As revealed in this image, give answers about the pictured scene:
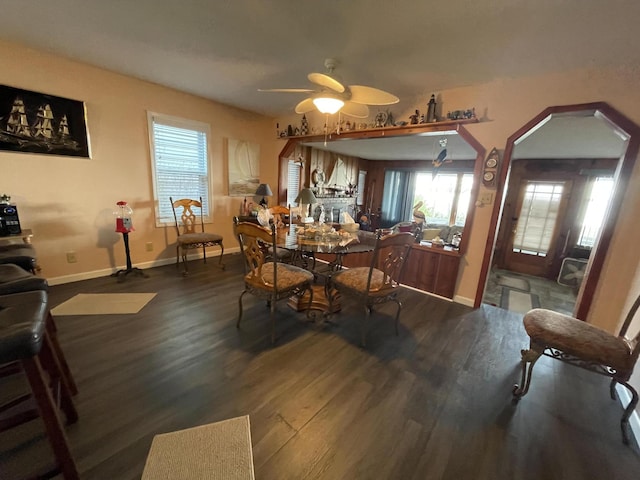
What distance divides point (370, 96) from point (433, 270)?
89.9 inches

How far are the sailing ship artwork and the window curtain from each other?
4272 millimetres

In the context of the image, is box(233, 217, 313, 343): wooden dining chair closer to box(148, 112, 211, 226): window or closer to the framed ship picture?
box(148, 112, 211, 226): window

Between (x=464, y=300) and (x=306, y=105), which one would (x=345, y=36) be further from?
(x=464, y=300)

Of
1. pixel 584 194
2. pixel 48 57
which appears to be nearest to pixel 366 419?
pixel 48 57

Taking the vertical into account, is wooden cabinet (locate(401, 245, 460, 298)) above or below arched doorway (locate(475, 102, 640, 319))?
below

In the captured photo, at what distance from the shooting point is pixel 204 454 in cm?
124

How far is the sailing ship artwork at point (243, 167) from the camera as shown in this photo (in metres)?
4.39

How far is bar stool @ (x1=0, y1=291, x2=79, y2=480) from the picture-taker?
0.88 m

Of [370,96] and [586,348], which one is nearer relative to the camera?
[586,348]

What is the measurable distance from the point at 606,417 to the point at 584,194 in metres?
4.97

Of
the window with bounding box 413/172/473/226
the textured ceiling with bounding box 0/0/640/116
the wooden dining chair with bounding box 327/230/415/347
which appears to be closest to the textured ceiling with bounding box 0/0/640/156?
the textured ceiling with bounding box 0/0/640/116

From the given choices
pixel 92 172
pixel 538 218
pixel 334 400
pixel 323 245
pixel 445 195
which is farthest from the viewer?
pixel 445 195

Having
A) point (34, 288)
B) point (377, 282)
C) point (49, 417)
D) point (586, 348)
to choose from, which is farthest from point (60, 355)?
point (586, 348)

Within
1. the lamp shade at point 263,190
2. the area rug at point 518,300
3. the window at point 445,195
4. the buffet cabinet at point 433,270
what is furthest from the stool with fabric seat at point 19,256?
the window at point 445,195
